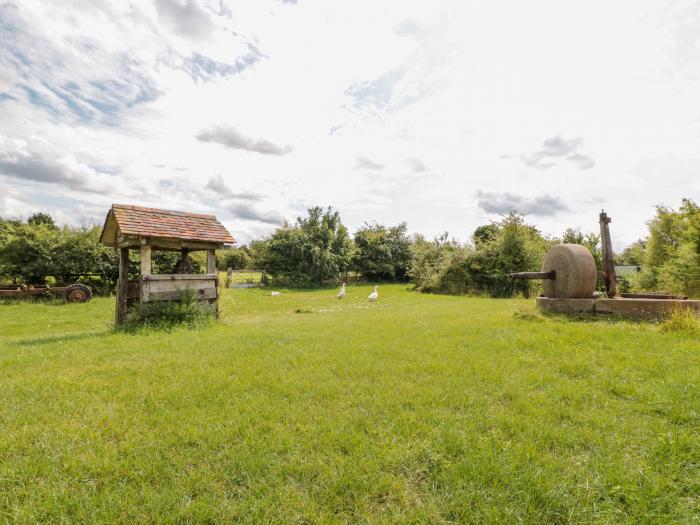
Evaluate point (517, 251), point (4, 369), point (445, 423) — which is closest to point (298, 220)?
point (517, 251)

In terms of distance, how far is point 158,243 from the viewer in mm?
9836

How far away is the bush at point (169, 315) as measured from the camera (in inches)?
344

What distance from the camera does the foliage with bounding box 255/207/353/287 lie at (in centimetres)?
2998

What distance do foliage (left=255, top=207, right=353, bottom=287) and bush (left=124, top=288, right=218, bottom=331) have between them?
65.4ft

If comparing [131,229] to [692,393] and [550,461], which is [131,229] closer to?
[550,461]

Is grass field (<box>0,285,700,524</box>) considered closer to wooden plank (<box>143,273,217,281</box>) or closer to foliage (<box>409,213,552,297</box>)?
wooden plank (<box>143,273,217,281</box>)

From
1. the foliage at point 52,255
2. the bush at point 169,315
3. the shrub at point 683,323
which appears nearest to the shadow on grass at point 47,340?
the bush at point 169,315

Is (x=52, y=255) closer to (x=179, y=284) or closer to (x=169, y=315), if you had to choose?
(x=179, y=284)

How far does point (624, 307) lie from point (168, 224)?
1240 centimetres

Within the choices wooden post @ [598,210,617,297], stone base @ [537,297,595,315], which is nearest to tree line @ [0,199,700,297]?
wooden post @ [598,210,617,297]

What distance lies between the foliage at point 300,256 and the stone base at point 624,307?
73.5ft

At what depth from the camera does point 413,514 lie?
2.18 meters

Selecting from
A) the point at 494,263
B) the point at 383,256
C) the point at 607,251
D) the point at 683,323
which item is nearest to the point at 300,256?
the point at 383,256

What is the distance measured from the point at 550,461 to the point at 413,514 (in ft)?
4.19
